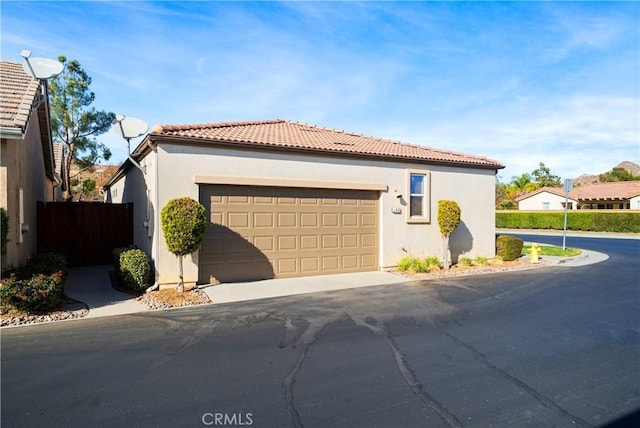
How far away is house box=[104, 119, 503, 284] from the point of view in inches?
370

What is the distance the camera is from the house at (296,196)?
940cm

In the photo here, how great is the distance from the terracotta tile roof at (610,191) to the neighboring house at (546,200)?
1.40 m

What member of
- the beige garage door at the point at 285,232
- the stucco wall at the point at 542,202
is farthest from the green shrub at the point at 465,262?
the stucco wall at the point at 542,202

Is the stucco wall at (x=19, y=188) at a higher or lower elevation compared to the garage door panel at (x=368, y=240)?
higher

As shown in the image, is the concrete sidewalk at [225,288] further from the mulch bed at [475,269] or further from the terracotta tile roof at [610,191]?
the terracotta tile roof at [610,191]

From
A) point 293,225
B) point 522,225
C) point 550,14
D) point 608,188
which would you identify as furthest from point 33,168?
point 608,188

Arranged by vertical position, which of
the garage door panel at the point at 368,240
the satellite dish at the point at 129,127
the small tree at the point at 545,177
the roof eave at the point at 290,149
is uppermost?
the small tree at the point at 545,177

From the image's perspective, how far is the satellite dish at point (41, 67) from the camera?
8102mm

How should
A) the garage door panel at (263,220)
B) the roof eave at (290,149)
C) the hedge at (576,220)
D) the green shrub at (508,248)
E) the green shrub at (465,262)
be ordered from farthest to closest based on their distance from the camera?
the hedge at (576,220) < the green shrub at (508,248) < the green shrub at (465,262) < the garage door panel at (263,220) < the roof eave at (290,149)

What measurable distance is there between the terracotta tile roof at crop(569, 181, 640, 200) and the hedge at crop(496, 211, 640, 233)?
10789mm

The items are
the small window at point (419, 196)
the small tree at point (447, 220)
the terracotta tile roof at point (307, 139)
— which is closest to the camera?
the terracotta tile roof at point (307, 139)

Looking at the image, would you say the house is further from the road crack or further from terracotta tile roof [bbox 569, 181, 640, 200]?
terracotta tile roof [bbox 569, 181, 640, 200]

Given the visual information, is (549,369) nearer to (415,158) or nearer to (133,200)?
(415,158)

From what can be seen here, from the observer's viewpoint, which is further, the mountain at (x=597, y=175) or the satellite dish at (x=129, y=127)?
the mountain at (x=597, y=175)
